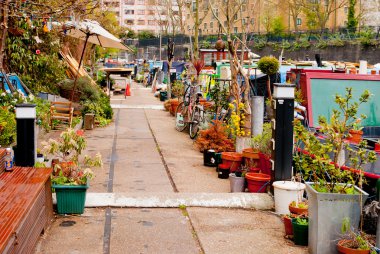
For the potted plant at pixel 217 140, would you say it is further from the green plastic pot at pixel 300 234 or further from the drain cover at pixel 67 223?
the green plastic pot at pixel 300 234

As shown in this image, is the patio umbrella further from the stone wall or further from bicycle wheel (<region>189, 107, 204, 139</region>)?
the stone wall

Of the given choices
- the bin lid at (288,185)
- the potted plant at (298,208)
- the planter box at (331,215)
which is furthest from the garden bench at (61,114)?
the planter box at (331,215)

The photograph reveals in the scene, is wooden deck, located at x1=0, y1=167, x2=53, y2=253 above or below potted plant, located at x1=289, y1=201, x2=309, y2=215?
above

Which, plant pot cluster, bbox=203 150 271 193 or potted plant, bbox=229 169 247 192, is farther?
potted plant, bbox=229 169 247 192

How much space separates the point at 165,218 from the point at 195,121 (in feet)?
25.9

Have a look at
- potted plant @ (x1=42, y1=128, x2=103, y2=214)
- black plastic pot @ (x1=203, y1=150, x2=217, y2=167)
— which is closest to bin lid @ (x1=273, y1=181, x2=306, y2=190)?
potted plant @ (x1=42, y1=128, x2=103, y2=214)

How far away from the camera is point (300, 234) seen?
638 cm

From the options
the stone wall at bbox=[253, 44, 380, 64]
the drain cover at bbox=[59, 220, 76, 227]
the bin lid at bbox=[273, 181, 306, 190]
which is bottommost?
the drain cover at bbox=[59, 220, 76, 227]

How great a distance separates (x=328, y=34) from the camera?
51.1 meters

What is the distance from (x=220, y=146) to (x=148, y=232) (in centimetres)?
529

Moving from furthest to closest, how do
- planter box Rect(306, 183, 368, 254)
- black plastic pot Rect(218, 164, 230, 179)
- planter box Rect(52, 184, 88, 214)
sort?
black plastic pot Rect(218, 164, 230, 179) < planter box Rect(52, 184, 88, 214) < planter box Rect(306, 183, 368, 254)

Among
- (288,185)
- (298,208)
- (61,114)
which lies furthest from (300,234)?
(61,114)

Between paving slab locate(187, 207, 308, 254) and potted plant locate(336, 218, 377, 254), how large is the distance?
62 centimetres

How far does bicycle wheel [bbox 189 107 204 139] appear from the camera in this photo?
15.0 metres
